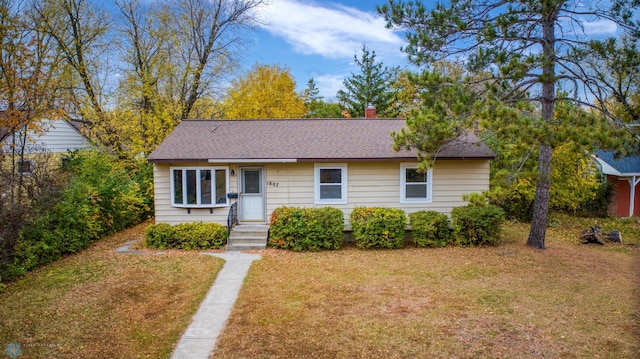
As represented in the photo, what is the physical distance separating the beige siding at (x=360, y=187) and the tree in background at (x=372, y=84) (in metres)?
17.6

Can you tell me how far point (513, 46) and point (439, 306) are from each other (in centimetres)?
728

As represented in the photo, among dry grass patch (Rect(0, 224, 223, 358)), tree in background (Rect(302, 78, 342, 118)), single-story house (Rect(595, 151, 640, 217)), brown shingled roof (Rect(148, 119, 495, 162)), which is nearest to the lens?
dry grass patch (Rect(0, 224, 223, 358))

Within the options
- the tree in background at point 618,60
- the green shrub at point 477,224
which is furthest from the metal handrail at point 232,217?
the tree in background at point 618,60

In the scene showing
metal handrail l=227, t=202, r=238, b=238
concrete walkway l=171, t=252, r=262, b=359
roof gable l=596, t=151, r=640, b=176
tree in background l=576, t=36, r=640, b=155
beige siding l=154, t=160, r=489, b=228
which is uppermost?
tree in background l=576, t=36, r=640, b=155

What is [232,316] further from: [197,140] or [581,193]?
[581,193]

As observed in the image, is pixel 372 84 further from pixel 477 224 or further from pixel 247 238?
pixel 247 238

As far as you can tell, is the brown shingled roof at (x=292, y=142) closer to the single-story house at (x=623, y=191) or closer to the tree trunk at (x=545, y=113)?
the tree trunk at (x=545, y=113)

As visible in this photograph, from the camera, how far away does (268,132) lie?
14.3 m

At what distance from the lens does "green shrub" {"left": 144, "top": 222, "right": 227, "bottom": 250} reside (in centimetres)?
1159

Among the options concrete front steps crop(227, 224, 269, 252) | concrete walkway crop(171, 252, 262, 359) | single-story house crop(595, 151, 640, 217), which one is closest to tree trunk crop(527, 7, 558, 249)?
concrete walkway crop(171, 252, 262, 359)

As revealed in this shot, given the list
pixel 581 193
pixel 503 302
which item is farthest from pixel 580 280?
pixel 581 193

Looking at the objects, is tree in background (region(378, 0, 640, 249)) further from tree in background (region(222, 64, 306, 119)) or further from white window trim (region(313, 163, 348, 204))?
tree in background (region(222, 64, 306, 119))

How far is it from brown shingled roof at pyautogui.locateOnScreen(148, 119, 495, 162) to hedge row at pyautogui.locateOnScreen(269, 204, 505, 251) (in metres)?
1.75

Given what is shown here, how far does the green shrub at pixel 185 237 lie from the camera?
456 inches
